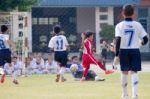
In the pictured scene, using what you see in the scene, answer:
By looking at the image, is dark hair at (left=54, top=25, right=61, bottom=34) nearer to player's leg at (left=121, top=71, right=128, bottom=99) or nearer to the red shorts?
the red shorts

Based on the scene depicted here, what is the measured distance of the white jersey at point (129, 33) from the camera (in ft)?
45.4

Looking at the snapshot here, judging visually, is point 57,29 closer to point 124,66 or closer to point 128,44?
point 128,44

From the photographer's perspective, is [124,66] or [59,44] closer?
[124,66]

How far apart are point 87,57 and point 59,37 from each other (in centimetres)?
119

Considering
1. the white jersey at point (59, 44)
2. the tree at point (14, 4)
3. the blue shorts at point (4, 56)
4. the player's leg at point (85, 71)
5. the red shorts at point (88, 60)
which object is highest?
the tree at point (14, 4)

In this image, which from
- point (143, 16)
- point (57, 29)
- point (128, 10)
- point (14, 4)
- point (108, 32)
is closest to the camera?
point (128, 10)

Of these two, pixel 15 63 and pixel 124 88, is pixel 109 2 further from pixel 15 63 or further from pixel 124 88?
pixel 124 88

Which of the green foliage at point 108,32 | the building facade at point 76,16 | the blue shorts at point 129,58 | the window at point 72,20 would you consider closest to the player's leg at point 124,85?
the blue shorts at point 129,58

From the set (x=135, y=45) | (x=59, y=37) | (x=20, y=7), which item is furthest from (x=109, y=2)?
(x=135, y=45)

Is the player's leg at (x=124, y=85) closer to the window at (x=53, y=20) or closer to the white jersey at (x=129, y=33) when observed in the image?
the white jersey at (x=129, y=33)

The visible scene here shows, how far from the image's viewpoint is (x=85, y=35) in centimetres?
2208

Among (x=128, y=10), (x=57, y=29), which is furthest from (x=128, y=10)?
(x=57, y=29)

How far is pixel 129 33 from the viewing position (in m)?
13.9

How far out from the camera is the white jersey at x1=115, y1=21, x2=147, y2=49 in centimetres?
1384
